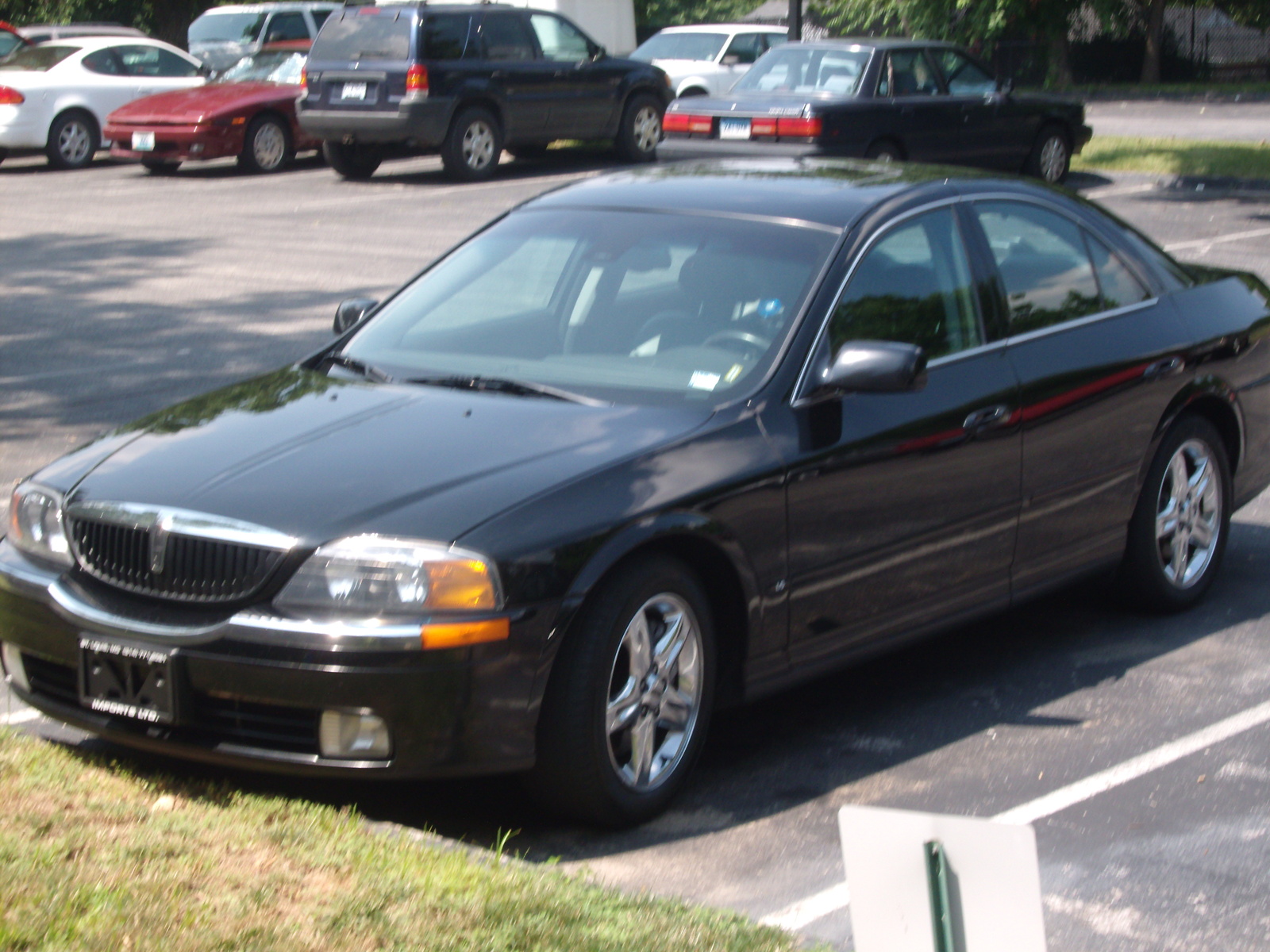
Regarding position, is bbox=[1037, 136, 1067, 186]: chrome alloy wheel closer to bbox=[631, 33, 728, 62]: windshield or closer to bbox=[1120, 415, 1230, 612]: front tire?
bbox=[631, 33, 728, 62]: windshield

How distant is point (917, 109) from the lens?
17.9 m

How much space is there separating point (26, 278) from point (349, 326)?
8975 millimetres

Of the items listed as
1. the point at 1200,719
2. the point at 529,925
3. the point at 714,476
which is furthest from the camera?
the point at 1200,719

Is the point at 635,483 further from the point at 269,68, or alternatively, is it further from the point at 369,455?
the point at 269,68

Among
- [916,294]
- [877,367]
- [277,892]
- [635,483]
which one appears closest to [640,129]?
[916,294]

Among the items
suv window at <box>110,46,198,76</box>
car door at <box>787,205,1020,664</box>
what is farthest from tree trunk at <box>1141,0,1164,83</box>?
car door at <box>787,205,1020,664</box>

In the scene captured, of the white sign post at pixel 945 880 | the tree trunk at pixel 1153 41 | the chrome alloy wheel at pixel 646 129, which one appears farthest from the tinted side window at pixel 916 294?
the tree trunk at pixel 1153 41

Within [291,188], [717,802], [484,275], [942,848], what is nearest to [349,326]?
[484,275]

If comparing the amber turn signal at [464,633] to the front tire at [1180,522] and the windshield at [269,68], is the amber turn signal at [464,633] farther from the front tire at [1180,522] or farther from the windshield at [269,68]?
the windshield at [269,68]

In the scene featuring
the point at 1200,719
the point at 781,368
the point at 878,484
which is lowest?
the point at 1200,719

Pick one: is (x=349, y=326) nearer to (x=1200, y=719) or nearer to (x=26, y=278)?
(x=1200, y=719)

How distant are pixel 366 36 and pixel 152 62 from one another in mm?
5493

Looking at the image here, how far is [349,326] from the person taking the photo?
5.87 meters

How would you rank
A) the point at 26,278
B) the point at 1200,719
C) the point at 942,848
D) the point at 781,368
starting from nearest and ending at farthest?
the point at 942,848, the point at 781,368, the point at 1200,719, the point at 26,278
